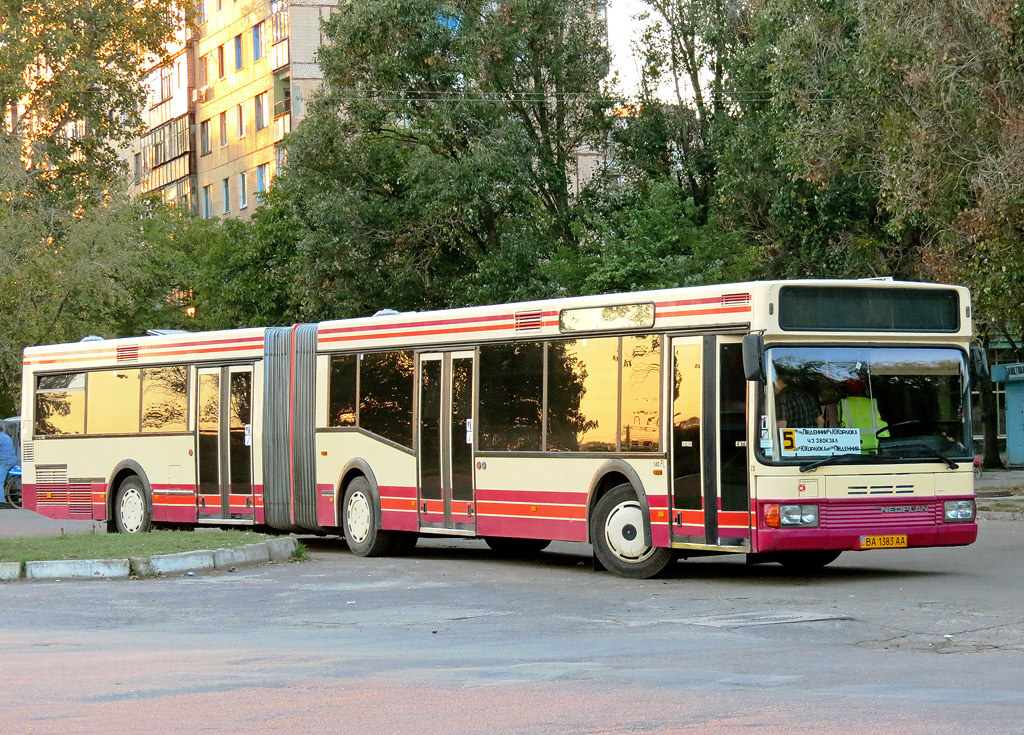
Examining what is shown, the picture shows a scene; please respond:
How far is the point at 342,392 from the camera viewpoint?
19000 millimetres

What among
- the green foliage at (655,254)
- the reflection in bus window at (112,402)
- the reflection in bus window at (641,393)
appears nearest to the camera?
the reflection in bus window at (641,393)

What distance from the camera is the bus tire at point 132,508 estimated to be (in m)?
21.9

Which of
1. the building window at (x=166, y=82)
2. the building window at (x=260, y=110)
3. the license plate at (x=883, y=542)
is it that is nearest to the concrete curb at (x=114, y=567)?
the license plate at (x=883, y=542)

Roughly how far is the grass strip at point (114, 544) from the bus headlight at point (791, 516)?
5.92 meters

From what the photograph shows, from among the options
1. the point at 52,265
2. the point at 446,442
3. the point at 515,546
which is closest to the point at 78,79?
the point at 52,265

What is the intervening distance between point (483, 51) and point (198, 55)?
131 feet

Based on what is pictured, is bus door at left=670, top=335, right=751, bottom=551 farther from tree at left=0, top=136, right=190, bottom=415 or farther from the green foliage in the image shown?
tree at left=0, top=136, right=190, bottom=415

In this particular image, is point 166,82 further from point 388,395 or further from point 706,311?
point 706,311

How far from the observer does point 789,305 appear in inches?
556

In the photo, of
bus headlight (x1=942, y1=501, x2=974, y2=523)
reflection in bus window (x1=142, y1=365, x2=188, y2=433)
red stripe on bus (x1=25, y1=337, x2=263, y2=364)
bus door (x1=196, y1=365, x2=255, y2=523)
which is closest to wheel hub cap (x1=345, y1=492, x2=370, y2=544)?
bus door (x1=196, y1=365, x2=255, y2=523)

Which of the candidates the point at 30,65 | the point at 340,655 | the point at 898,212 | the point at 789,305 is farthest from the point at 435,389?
the point at 30,65

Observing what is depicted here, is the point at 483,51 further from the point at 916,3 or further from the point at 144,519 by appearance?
the point at 144,519

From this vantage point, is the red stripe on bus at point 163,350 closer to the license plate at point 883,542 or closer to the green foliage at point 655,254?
the license plate at point 883,542

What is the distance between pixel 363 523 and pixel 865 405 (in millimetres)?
6580
